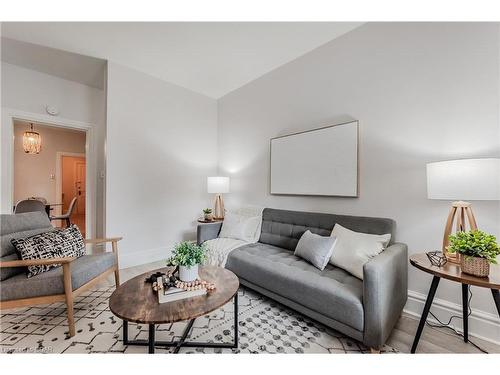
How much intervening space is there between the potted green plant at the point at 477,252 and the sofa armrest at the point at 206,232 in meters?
2.38

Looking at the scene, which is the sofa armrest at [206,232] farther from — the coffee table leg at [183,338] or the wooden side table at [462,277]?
the wooden side table at [462,277]

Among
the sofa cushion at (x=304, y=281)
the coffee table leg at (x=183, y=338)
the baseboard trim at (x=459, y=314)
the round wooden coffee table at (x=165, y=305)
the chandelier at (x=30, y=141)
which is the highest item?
the chandelier at (x=30, y=141)

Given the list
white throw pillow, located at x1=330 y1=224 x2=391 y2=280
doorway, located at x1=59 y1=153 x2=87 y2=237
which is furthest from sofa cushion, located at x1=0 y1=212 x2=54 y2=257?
doorway, located at x1=59 y1=153 x2=87 y2=237

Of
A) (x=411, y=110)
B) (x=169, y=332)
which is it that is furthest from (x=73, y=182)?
(x=411, y=110)

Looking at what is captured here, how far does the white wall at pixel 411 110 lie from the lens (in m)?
1.56

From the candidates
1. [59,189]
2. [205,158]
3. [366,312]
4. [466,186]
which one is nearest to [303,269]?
[366,312]

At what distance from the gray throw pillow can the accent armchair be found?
1828 millimetres

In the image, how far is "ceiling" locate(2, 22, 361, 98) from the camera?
2191 millimetres

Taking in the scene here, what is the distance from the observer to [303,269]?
1.79m

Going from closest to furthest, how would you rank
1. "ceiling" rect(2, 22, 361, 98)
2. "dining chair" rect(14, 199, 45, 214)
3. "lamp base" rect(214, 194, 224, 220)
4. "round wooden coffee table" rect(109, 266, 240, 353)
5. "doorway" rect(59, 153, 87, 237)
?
"round wooden coffee table" rect(109, 266, 240, 353) < "ceiling" rect(2, 22, 361, 98) < "dining chair" rect(14, 199, 45, 214) < "lamp base" rect(214, 194, 224, 220) < "doorway" rect(59, 153, 87, 237)

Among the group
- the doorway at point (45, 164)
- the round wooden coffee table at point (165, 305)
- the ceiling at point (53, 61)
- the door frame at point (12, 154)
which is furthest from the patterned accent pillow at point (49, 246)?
the doorway at point (45, 164)

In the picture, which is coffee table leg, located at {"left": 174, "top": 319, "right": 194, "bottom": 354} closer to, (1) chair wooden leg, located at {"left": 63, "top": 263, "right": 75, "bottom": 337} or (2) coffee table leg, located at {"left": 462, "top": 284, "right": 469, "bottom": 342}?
(1) chair wooden leg, located at {"left": 63, "top": 263, "right": 75, "bottom": 337}

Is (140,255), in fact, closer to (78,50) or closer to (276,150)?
(276,150)
